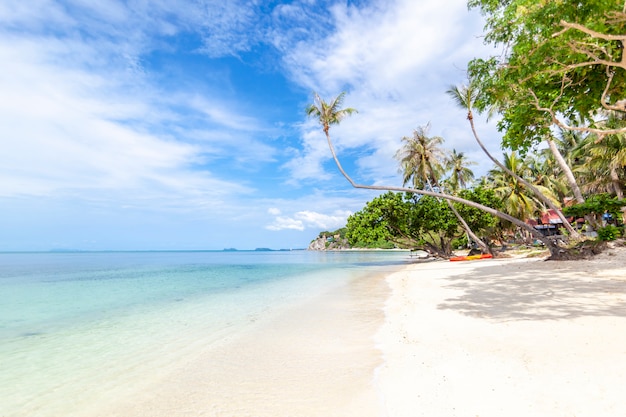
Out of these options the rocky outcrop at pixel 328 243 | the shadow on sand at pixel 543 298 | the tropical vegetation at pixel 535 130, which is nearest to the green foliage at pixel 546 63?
the tropical vegetation at pixel 535 130

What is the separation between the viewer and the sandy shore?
288cm

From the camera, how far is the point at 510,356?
12.9ft

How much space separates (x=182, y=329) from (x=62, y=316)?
5196 mm

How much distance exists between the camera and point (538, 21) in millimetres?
6355

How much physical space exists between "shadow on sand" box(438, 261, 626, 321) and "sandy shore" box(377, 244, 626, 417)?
18mm

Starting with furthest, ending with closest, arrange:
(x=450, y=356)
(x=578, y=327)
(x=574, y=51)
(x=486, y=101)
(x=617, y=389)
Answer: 1. (x=486, y=101)
2. (x=574, y=51)
3. (x=578, y=327)
4. (x=450, y=356)
5. (x=617, y=389)

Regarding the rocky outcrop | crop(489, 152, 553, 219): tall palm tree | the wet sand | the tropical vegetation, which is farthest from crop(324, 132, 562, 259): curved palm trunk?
the rocky outcrop

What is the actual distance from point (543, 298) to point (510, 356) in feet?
13.5

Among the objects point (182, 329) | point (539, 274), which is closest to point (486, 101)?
point (539, 274)

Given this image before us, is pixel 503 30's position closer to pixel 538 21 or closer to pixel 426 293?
pixel 538 21

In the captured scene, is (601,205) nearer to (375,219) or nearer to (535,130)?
(535,130)

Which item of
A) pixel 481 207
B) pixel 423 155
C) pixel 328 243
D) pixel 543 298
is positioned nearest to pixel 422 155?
pixel 423 155

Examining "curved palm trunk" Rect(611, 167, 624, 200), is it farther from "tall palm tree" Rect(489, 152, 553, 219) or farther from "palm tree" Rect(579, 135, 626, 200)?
"tall palm tree" Rect(489, 152, 553, 219)

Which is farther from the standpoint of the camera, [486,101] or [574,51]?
[486,101]
